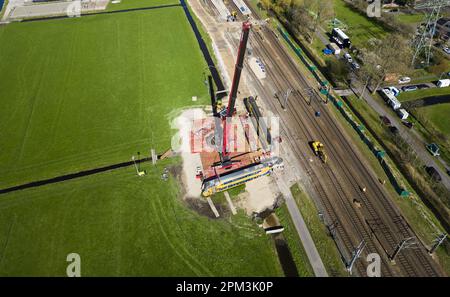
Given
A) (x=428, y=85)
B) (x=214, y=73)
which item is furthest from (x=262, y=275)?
(x=428, y=85)

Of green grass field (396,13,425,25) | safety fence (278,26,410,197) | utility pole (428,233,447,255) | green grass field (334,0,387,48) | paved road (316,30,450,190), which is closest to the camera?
utility pole (428,233,447,255)

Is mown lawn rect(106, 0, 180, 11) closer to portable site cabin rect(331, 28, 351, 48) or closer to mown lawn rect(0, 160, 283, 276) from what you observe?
portable site cabin rect(331, 28, 351, 48)

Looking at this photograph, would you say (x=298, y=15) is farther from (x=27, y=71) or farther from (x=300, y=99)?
(x=27, y=71)

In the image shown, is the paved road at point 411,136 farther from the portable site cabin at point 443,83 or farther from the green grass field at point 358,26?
the green grass field at point 358,26

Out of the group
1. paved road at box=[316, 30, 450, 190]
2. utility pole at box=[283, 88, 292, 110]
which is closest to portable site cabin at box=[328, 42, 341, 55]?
paved road at box=[316, 30, 450, 190]

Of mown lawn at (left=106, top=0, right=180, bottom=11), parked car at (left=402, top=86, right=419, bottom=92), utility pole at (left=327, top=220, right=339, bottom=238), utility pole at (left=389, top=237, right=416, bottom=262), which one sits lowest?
utility pole at (left=389, top=237, right=416, bottom=262)

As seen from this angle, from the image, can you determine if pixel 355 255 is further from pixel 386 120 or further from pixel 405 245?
pixel 386 120
